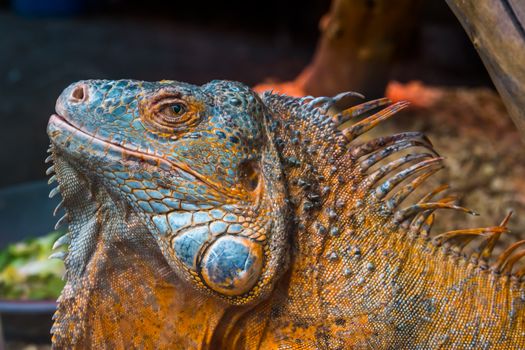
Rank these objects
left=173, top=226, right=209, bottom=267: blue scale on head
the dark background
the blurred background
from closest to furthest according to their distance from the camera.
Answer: left=173, top=226, right=209, bottom=267: blue scale on head → the blurred background → the dark background

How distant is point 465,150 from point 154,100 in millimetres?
4652

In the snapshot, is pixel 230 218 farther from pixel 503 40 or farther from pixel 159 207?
pixel 503 40

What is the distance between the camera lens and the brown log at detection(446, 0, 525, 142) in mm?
1917

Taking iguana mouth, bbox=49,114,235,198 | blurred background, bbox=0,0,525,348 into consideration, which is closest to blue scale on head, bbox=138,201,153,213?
iguana mouth, bbox=49,114,235,198

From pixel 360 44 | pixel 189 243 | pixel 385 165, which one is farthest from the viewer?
pixel 360 44

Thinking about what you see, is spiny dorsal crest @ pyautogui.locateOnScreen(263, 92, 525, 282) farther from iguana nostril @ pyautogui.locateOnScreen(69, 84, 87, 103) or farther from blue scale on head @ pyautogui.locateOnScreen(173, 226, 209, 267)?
iguana nostril @ pyautogui.locateOnScreen(69, 84, 87, 103)

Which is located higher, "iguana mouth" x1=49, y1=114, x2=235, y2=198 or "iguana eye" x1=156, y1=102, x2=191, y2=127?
"iguana eye" x1=156, y1=102, x2=191, y2=127

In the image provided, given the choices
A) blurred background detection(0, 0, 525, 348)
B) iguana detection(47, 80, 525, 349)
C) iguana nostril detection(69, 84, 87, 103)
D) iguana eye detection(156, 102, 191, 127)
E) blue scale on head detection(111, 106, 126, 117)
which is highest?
blurred background detection(0, 0, 525, 348)

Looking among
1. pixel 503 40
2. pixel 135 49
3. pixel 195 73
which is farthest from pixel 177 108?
pixel 135 49

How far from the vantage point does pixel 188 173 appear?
1.92 m

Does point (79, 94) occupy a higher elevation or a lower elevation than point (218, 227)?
higher

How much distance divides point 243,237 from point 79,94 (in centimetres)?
69

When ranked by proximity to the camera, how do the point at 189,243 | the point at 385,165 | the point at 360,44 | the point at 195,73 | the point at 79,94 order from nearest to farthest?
the point at 189,243
the point at 79,94
the point at 385,165
the point at 195,73
the point at 360,44

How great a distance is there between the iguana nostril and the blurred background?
2.35m
